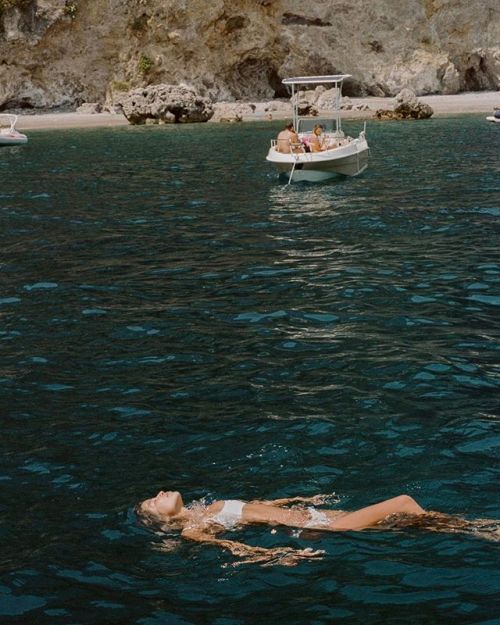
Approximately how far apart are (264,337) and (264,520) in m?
5.41

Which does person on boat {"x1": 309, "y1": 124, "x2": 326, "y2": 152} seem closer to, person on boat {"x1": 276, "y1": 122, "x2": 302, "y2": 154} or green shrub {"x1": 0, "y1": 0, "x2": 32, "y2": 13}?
person on boat {"x1": 276, "y1": 122, "x2": 302, "y2": 154}

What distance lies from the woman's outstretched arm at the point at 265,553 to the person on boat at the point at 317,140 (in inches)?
993

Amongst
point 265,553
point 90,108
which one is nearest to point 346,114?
point 90,108

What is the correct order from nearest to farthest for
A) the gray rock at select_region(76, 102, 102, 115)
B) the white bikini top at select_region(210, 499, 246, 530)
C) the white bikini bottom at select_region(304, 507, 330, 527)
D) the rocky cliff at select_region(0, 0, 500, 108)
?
1. the white bikini bottom at select_region(304, 507, 330, 527)
2. the white bikini top at select_region(210, 499, 246, 530)
3. the gray rock at select_region(76, 102, 102, 115)
4. the rocky cliff at select_region(0, 0, 500, 108)

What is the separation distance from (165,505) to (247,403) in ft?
9.52

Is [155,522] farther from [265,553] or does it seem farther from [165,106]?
[165,106]

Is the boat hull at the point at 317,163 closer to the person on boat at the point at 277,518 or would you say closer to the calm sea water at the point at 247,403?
the calm sea water at the point at 247,403

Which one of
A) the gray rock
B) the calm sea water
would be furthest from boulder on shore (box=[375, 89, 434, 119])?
the calm sea water

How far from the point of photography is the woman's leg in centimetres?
735

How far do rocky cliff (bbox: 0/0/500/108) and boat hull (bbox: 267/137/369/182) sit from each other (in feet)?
148

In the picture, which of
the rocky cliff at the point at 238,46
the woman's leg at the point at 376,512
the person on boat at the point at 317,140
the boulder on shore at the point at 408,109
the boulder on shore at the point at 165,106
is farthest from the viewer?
the rocky cliff at the point at 238,46

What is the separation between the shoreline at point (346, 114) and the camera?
63969mm

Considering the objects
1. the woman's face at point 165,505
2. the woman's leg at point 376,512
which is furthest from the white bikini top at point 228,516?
the woman's leg at point 376,512

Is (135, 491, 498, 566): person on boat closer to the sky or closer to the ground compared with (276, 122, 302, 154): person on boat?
closer to the ground
